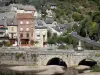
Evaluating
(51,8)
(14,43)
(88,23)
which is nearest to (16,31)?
(14,43)

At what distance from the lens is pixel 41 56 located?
61.0 metres

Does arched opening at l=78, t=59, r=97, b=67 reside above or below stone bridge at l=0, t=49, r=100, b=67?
below

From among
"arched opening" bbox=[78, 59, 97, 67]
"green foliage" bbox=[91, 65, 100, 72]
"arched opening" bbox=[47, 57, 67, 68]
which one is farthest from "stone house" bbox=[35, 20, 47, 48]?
"green foliage" bbox=[91, 65, 100, 72]

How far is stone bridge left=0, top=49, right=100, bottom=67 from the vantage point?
60053mm

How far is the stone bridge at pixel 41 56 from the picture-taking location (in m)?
60.1

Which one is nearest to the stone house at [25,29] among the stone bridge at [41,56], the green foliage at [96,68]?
the stone bridge at [41,56]

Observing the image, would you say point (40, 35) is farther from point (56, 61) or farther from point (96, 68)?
point (96, 68)

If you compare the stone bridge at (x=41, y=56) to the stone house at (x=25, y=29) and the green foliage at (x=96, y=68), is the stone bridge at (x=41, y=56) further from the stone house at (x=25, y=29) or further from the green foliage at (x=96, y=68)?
the stone house at (x=25, y=29)

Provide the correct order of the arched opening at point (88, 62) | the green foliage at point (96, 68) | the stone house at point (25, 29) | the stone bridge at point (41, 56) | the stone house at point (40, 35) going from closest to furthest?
the green foliage at point (96, 68)
the stone bridge at point (41, 56)
the arched opening at point (88, 62)
the stone house at point (25, 29)
the stone house at point (40, 35)

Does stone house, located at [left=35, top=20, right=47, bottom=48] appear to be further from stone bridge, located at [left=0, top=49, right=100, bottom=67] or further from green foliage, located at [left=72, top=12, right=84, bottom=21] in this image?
green foliage, located at [left=72, top=12, right=84, bottom=21]

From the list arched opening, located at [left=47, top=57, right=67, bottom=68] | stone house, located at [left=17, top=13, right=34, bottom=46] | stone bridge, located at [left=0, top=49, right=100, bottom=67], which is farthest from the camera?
stone house, located at [left=17, top=13, right=34, bottom=46]

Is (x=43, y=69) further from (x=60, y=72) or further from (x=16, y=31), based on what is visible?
(x=16, y=31)

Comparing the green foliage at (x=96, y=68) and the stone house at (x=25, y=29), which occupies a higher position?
the stone house at (x=25, y=29)

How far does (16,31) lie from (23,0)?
45.2 meters
